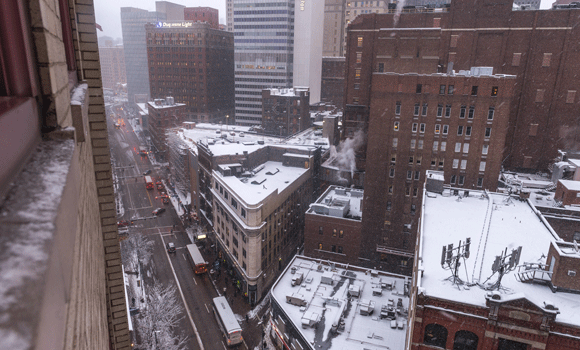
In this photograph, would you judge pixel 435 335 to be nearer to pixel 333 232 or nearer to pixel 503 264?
pixel 503 264

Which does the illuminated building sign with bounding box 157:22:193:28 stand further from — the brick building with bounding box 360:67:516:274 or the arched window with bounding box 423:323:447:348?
the arched window with bounding box 423:323:447:348

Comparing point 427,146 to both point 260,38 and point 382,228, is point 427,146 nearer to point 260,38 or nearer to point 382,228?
point 382,228

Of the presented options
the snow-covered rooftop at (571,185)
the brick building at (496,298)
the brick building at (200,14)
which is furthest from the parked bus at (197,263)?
the brick building at (200,14)

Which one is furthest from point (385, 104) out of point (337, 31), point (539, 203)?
point (337, 31)

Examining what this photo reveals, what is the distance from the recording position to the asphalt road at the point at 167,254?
47.9 m

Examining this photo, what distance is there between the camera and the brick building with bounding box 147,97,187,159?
11812cm

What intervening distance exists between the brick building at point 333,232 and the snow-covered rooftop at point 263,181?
7096 millimetres

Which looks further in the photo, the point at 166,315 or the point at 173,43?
the point at 173,43

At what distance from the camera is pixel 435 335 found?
2308cm

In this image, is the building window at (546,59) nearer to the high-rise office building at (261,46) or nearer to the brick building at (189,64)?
the high-rise office building at (261,46)

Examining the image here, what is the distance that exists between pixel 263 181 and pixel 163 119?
6841cm

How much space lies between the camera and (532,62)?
2574 inches

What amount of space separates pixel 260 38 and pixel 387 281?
378 feet

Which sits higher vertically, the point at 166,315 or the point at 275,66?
the point at 275,66
